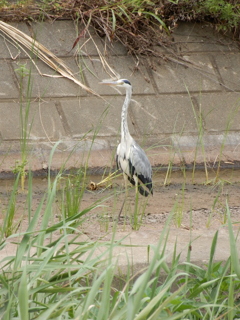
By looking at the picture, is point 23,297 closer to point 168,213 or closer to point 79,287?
point 79,287

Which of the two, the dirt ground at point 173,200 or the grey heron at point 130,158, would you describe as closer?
the dirt ground at point 173,200

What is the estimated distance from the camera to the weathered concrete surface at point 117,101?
619cm

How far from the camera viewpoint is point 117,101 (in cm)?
682

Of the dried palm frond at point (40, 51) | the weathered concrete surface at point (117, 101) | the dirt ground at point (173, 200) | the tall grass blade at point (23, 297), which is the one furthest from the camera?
the dried palm frond at point (40, 51)

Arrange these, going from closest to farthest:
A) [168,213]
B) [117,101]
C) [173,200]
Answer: [168,213], [173,200], [117,101]

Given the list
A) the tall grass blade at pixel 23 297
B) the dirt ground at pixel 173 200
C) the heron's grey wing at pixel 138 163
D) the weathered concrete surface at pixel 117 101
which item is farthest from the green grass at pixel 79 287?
the weathered concrete surface at pixel 117 101

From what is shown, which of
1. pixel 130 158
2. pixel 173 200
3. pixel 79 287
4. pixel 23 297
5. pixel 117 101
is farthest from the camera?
pixel 117 101

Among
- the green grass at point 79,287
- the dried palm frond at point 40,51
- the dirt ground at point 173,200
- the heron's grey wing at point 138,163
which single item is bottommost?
the dirt ground at point 173,200

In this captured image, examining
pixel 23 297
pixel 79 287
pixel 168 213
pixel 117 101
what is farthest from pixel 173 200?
pixel 23 297

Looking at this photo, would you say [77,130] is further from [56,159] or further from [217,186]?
[217,186]

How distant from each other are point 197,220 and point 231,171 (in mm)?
1797

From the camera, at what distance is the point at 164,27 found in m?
7.54

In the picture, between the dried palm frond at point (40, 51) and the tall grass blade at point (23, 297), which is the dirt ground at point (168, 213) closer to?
the tall grass blade at point (23, 297)

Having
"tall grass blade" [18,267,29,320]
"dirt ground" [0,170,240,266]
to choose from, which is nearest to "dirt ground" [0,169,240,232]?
"dirt ground" [0,170,240,266]
